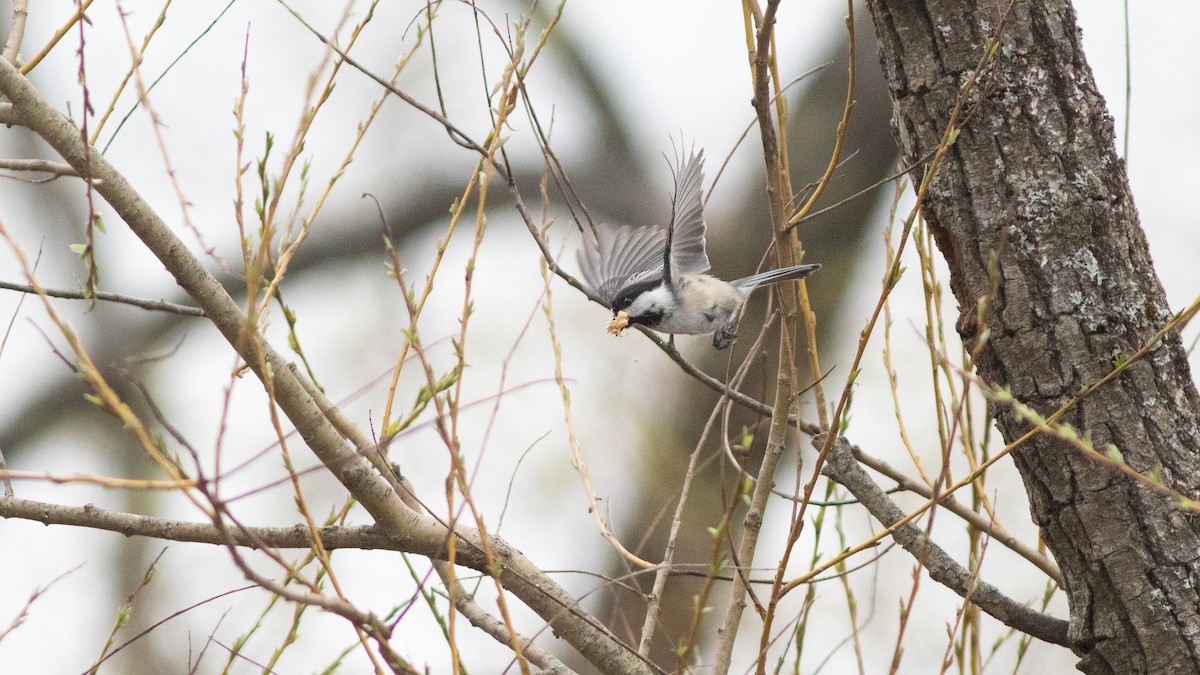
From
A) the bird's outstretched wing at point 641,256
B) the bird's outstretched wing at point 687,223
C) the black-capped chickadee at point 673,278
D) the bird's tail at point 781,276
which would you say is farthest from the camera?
the bird's outstretched wing at point 641,256

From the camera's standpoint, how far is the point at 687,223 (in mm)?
2723

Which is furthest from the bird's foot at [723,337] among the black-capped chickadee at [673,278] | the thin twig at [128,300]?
the thin twig at [128,300]

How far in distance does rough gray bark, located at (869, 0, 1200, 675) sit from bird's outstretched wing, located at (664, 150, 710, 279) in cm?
56

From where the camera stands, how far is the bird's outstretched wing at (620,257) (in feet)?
9.70

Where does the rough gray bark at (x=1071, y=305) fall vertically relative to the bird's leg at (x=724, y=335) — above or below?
below

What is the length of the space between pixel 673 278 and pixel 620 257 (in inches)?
13.8

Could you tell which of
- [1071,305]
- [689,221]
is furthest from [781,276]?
[689,221]

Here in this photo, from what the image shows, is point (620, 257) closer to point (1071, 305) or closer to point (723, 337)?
point (723, 337)

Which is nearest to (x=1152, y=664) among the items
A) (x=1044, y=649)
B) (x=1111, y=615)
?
(x=1111, y=615)

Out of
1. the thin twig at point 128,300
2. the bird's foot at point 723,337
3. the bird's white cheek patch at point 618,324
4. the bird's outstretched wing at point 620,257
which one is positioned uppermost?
the bird's outstretched wing at point 620,257

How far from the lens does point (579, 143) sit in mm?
6199

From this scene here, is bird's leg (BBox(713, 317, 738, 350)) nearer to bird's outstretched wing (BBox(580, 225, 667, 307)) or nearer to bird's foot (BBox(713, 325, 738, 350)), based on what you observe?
bird's foot (BBox(713, 325, 738, 350))

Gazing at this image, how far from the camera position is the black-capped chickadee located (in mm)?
2467

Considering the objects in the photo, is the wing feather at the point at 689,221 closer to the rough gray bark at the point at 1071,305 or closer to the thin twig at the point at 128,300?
the rough gray bark at the point at 1071,305
